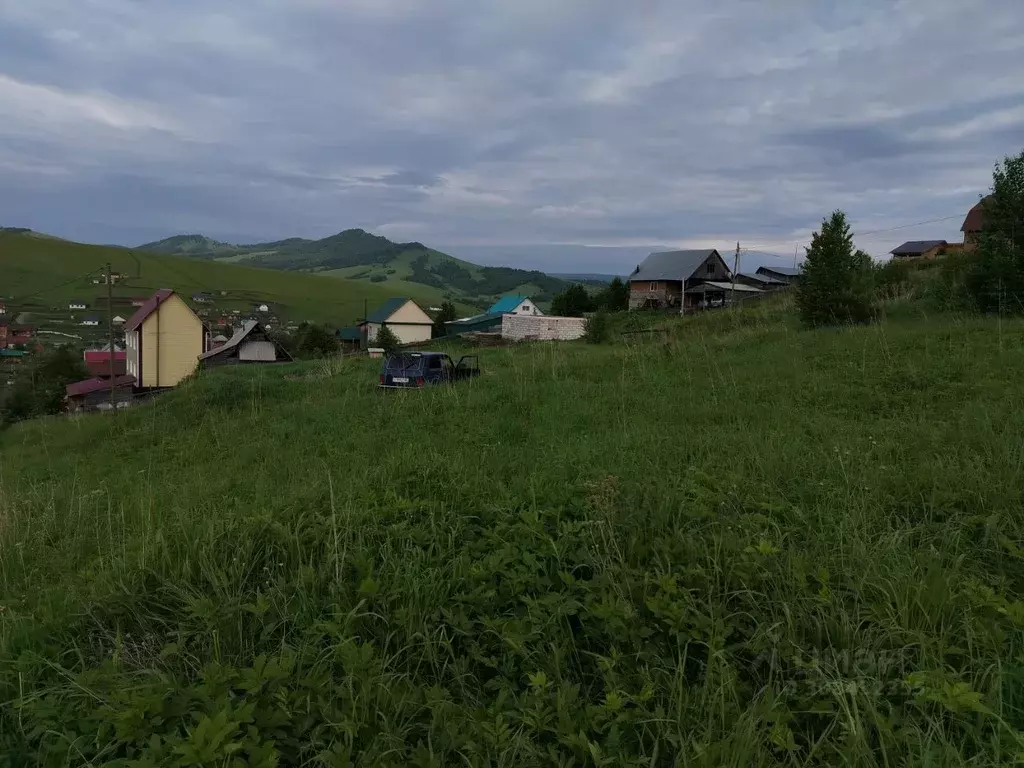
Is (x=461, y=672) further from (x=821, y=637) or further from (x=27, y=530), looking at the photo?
(x=27, y=530)

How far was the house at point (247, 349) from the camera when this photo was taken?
121 feet

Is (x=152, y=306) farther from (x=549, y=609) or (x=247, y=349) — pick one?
(x=549, y=609)

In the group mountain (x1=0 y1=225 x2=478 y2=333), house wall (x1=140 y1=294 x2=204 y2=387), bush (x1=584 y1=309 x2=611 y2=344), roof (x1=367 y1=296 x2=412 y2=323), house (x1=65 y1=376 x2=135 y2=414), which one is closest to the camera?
bush (x1=584 y1=309 x2=611 y2=344)

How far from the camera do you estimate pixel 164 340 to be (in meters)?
34.1

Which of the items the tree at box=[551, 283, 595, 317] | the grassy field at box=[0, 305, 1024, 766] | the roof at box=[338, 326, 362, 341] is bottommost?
the grassy field at box=[0, 305, 1024, 766]

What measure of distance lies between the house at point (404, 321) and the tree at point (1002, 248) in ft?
154

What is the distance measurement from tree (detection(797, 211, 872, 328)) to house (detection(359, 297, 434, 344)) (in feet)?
143

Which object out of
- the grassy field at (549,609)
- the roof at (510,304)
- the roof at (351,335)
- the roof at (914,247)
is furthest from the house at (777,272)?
the grassy field at (549,609)

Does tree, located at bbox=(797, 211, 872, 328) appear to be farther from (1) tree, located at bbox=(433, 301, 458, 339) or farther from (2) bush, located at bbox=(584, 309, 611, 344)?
(1) tree, located at bbox=(433, 301, 458, 339)

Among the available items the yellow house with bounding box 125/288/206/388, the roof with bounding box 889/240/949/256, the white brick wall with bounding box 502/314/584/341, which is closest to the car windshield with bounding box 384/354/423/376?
the white brick wall with bounding box 502/314/584/341

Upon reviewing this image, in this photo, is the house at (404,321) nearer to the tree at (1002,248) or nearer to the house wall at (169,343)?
the house wall at (169,343)

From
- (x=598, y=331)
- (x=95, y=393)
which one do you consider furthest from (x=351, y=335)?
(x=598, y=331)

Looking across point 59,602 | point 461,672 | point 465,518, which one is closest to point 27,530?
point 59,602

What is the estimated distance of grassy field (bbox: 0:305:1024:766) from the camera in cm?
184
